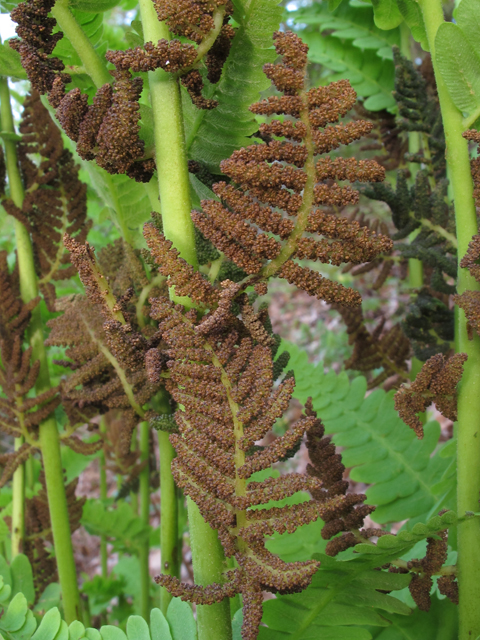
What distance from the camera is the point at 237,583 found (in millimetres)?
504

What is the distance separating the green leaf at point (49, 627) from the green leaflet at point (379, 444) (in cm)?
52

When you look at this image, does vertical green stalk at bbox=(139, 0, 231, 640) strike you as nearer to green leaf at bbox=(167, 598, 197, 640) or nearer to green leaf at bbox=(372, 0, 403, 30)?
green leaf at bbox=(167, 598, 197, 640)

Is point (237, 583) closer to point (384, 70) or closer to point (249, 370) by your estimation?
point (249, 370)

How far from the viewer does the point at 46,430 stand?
2.86 ft

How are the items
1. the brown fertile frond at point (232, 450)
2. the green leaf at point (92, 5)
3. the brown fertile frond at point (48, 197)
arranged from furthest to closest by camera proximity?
the brown fertile frond at point (48, 197)
the green leaf at point (92, 5)
the brown fertile frond at point (232, 450)

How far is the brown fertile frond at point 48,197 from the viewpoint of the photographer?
90 centimetres

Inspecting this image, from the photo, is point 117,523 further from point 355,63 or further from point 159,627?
point 355,63

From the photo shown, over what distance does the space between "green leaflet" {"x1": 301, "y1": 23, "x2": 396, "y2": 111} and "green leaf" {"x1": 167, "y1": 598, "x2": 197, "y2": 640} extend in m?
1.01

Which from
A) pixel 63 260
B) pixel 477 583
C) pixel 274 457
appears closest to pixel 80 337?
pixel 63 260

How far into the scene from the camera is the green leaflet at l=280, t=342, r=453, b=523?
0.94 m

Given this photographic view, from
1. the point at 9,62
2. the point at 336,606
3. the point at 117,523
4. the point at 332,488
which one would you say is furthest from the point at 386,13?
the point at 117,523

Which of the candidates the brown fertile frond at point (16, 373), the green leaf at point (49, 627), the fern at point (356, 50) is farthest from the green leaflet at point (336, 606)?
the fern at point (356, 50)

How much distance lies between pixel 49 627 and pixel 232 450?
0.75ft

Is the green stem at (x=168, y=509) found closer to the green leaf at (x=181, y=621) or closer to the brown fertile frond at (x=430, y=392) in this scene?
the green leaf at (x=181, y=621)
